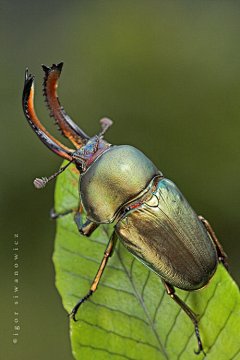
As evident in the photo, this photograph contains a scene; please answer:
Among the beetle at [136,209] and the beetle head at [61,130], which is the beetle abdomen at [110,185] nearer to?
the beetle at [136,209]

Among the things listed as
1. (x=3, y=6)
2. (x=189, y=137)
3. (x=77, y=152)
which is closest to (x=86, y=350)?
(x=77, y=152)

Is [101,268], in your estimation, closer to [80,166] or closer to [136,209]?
[136,209]

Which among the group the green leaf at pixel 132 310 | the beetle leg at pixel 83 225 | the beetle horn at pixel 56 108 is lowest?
the green leaf at pixel 132 310

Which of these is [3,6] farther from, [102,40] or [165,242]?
[165,242]

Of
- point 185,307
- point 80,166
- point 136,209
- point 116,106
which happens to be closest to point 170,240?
point 136,209

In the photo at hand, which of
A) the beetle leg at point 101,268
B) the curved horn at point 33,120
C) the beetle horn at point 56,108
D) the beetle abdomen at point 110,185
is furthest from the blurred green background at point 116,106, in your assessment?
the beetle leg at point 101,268

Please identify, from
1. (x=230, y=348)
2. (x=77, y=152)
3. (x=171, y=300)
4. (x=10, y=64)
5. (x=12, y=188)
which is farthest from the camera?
(x=10, y=64)

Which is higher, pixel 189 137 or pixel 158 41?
pixel 158 41
